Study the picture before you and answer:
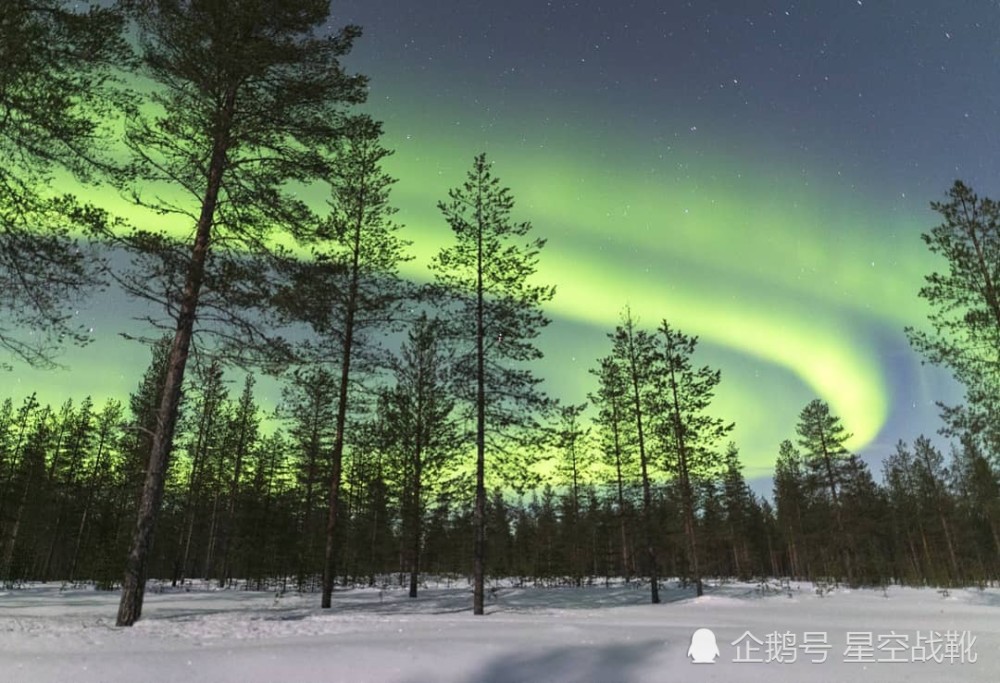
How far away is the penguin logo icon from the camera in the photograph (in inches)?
251

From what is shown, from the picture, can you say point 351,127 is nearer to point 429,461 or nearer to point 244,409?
point 429,461

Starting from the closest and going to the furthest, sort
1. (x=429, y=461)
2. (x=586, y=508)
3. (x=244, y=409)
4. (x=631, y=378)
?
(x=429, y=461), (x=631, y=378), (x=244, y=409), (x=586, y=508)

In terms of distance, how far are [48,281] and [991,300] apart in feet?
80.1

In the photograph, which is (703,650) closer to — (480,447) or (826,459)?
(480,447)

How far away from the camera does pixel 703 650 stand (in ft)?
21.8

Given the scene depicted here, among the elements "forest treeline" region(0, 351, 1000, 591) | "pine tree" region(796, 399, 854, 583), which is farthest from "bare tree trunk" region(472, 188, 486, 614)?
"pine tree" region(796, 399, 854, 583)

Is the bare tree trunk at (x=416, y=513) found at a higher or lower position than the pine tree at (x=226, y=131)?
lower

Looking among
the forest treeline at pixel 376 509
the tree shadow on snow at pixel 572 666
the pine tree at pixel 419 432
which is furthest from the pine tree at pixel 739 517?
the tree shadow on snow at pixel 572 666

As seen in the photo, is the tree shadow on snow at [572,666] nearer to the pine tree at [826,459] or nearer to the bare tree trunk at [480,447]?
the bare tree trunk at [480,447]

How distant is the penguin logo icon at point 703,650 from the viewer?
6.38 metres

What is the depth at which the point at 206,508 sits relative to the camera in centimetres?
4003

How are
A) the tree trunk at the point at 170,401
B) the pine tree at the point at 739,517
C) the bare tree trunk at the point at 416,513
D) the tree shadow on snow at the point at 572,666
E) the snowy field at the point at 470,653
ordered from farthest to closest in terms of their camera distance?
the pine tree at the point at 739,517 < the bare tree trunk at the point at 416,513 < the tree trunk at the point at 170,401 < the tree shadow on snow at the point at 572,666 < the snowy field at the point at 470,653

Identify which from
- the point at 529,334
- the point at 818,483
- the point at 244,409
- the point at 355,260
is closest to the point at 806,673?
the point at 529,334

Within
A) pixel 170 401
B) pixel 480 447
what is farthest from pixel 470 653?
pixel 480 447
